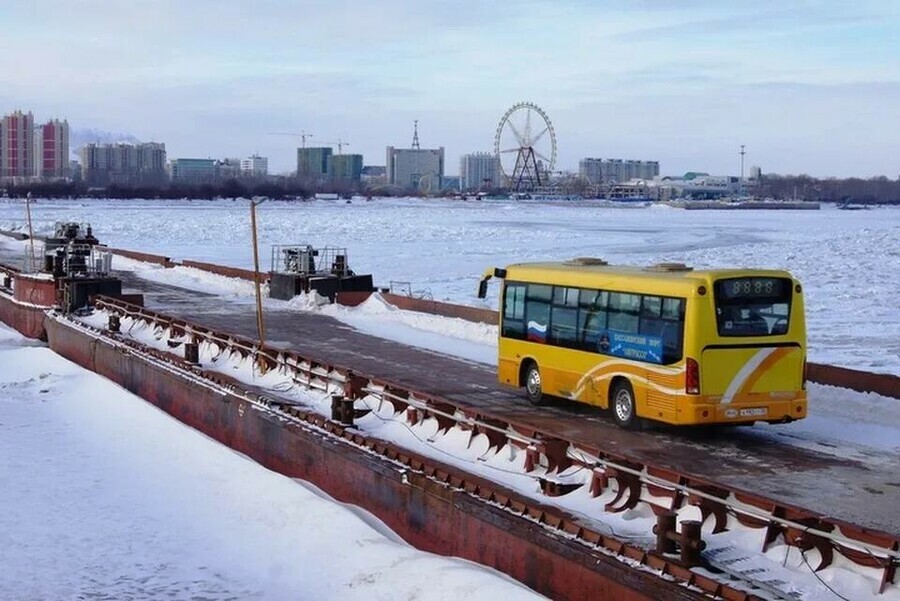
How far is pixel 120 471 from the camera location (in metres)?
20.9

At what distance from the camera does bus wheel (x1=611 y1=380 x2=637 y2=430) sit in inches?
681

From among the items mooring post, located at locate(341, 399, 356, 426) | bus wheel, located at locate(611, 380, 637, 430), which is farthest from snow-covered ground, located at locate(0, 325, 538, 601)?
bus wheel, located at locate(611, 380, 637, 430)

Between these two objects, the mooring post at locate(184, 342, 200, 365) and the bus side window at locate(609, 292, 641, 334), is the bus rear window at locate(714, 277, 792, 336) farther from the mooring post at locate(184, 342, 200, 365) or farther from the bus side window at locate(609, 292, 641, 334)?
the mooring post at locate(184, 342, 200, 365)

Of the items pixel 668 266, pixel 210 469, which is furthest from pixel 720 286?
pixel 210 469

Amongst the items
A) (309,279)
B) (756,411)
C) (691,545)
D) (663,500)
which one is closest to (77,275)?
(309,279)

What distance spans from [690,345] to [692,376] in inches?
15.6

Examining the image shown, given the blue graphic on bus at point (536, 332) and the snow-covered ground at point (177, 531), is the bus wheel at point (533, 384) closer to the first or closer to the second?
the blue graphic on bus at point (536, 332)

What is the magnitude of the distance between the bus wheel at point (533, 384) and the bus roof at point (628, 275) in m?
1.39

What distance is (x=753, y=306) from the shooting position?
1642 centimetres

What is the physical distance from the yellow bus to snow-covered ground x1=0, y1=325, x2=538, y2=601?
4185 mm

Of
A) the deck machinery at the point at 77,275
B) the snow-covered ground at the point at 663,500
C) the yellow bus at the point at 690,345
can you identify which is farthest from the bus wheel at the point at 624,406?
the deck machinery at the point at 77,275

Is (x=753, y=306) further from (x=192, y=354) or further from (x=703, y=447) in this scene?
(x=192, y=354)

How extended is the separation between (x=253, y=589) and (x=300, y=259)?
2521cm

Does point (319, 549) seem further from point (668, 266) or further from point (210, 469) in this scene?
point (668, 266)
